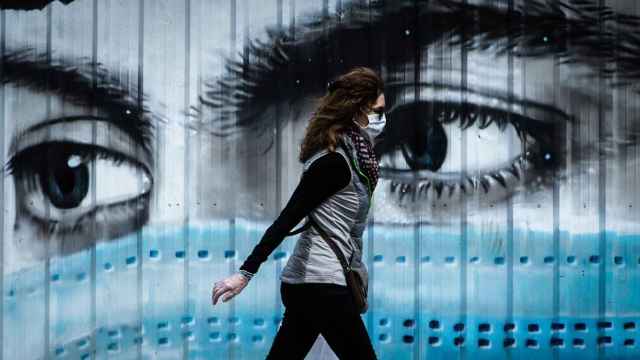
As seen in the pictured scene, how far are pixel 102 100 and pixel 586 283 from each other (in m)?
2.59

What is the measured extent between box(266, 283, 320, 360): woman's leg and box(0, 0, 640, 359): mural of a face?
1547 mm

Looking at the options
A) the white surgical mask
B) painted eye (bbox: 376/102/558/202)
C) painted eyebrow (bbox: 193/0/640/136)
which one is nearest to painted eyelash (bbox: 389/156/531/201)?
painted eye (bbox: 376/102/558/202)

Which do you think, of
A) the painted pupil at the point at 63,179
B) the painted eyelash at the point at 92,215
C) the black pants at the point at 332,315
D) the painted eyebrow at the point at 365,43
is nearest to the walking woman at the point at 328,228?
the black pants at the point at 332,315

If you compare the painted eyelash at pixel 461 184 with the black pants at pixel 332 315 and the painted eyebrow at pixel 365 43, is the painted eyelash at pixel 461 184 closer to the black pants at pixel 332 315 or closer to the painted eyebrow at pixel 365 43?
the painted eyebrow at pixel 365 43

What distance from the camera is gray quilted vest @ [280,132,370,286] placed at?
3.65 metres

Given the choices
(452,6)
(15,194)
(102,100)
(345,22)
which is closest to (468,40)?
(452,6)

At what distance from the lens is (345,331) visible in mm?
3658

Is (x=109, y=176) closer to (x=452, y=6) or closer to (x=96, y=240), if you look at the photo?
(x=96, y=240)

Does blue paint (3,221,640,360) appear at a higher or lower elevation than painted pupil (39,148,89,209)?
lower

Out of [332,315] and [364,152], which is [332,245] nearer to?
[332,315]

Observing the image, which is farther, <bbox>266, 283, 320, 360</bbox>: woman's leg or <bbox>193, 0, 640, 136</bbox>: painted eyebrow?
<bbox>193, 0, 640, 136</bbox>: painted eyebrow

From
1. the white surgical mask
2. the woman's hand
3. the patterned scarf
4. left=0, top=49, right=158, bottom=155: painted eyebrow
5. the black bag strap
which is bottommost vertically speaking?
the woman's hand

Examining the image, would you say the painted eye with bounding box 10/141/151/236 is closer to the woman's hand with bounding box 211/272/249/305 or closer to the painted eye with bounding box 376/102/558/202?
the painted eye with bounding box 376/102/558/202

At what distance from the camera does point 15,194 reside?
529 centimetres
